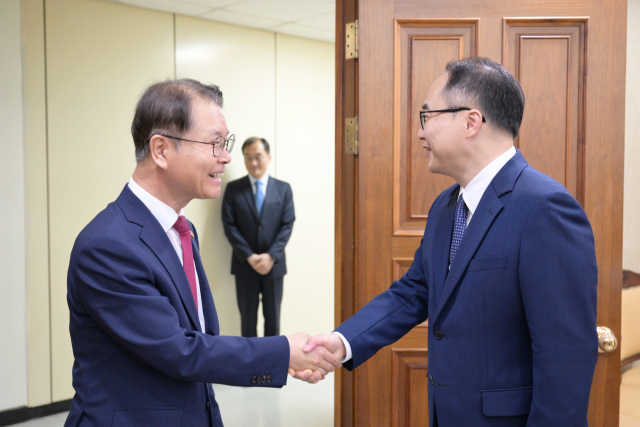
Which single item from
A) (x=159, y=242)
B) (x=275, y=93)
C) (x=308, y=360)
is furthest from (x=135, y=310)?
(x=275, y=93)

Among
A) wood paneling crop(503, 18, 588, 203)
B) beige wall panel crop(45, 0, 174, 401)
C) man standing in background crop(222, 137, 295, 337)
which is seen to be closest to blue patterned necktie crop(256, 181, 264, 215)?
man standing in background crop(222, 137, 295, 337)

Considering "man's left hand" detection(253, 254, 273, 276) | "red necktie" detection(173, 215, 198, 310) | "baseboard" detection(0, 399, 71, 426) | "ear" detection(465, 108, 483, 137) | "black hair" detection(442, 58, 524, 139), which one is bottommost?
"baseboard" detection(0, 399, 71, 426)

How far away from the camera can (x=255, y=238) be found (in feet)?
15.4

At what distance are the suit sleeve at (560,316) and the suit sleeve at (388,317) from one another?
0.52 meters

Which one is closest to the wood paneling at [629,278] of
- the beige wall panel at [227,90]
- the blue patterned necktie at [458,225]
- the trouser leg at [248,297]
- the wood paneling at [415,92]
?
the wood paneling at [415,92]

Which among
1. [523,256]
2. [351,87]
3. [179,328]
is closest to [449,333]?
[523,256]

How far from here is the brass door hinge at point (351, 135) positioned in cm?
219

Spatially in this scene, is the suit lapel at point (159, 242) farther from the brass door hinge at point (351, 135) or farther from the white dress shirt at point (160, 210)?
the brass door hinge at point (351, 135)

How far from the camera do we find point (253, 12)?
449 cm

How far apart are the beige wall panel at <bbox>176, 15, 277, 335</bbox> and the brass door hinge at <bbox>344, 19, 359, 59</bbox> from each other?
262 cm

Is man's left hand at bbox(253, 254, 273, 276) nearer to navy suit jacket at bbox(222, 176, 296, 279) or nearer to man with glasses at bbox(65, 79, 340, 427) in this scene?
navy suit jacket at bbox(222, 176, 296, 279)

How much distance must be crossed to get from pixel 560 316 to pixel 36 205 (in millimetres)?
3543

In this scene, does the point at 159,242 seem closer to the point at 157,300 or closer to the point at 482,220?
the point at 157,300

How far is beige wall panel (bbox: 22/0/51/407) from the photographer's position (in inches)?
147
